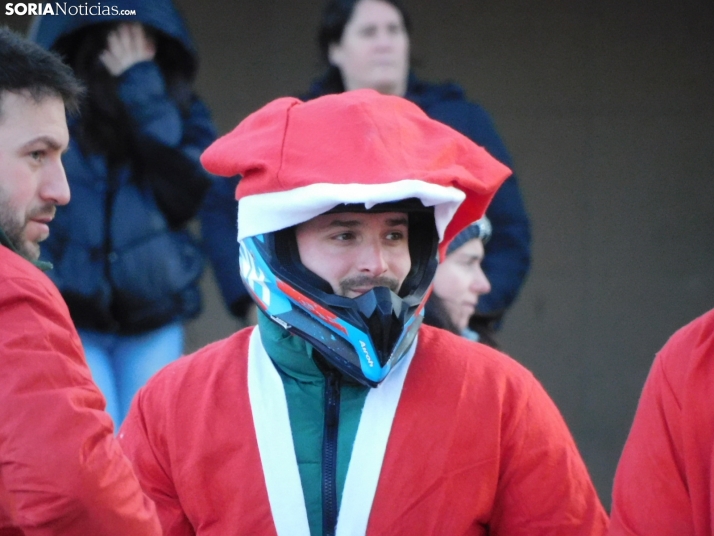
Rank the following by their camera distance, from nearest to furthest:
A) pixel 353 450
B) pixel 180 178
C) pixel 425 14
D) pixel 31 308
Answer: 1. pixel 31 308
2. pixel 353 450
3. pixel 180 178
4. pixel 425 14

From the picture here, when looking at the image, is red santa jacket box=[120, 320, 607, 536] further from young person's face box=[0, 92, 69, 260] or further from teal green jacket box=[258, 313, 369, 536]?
young person's face box=[0, 92, 69, 260]

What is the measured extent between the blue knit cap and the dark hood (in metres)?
1.21

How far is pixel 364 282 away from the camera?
266cm

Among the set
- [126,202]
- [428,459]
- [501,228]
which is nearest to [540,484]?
[428,459]

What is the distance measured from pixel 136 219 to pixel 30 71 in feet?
5.05

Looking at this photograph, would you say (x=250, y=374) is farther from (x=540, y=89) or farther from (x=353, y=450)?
(x=540, y=89)

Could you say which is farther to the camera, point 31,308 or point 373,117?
point 373,117

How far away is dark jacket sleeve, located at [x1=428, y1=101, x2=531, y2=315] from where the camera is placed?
13.9 ft

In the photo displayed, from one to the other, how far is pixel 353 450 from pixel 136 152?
1805 millimetres

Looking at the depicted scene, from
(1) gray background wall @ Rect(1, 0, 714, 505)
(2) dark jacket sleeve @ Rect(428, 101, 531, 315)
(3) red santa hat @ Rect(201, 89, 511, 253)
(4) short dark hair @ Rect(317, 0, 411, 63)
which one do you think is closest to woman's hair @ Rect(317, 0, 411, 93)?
(4) short dark hair @ Rect(317, 0, 411, 63)

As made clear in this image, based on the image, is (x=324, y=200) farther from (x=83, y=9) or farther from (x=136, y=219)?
(x=83, y=9)

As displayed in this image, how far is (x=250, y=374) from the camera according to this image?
271 cm

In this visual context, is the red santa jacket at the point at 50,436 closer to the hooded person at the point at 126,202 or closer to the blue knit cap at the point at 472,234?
the hooded person at the point at 126,202

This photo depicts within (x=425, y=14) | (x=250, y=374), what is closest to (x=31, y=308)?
(x=250, y=374)
